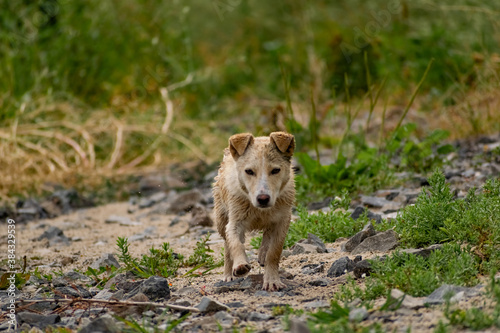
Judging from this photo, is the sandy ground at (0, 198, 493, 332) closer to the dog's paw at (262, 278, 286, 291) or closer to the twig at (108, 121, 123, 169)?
the dog's paw at (262, 278, 286, 291)

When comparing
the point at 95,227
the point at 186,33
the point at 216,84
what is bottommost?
the point at 95,227

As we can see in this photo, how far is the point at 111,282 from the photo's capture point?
4.77 meters

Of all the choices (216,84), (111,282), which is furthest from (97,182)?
(216,84)

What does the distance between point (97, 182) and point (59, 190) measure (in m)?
0.56

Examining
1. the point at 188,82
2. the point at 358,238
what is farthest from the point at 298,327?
the point at 188,82

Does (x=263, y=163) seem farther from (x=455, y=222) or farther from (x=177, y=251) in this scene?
(x=177, y=251)

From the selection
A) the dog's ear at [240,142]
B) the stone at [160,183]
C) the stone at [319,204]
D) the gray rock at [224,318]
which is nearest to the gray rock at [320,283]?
the gray rock at [224,318]

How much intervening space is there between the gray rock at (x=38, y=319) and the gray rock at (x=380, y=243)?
2.33m

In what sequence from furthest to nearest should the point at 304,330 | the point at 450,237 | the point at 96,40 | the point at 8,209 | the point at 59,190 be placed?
the point at 96,40
the point at 59,190
the point at 8,209
the point at 450,237
the point at 304,330

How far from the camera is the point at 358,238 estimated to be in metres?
5.08

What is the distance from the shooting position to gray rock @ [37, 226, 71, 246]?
269 inches

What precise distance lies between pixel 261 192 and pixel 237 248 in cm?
45

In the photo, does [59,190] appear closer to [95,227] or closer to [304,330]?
[95,227]

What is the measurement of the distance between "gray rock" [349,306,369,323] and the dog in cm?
110
